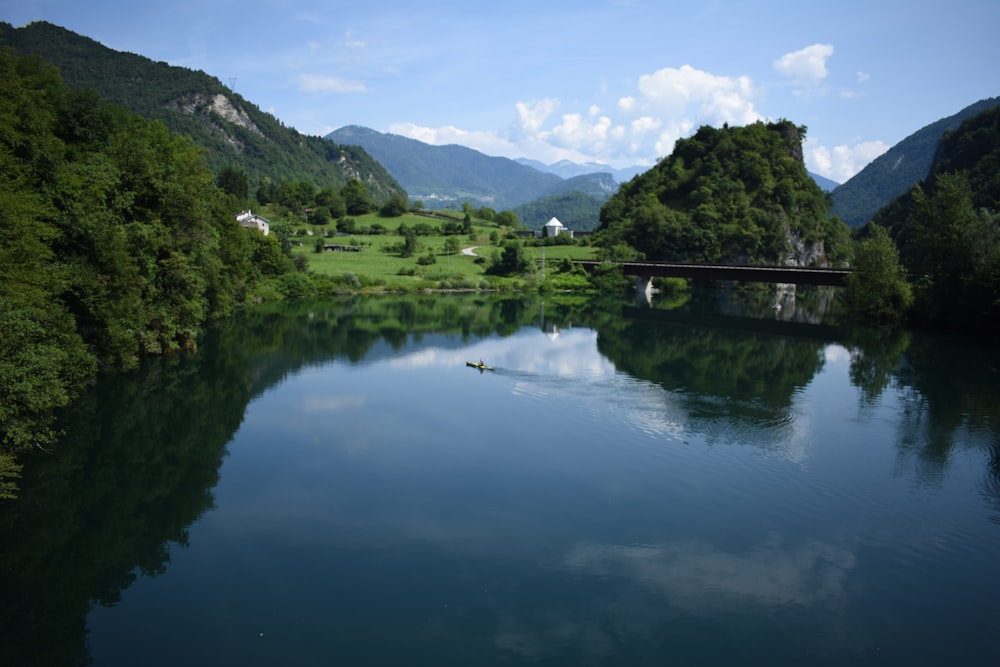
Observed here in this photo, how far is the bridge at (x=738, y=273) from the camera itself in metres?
71.9

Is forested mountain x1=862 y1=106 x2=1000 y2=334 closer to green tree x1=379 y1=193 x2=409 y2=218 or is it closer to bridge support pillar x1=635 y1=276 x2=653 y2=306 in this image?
bridge support pillar x1=635 y1=276 x2=653 y2=306

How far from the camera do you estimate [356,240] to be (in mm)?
117625

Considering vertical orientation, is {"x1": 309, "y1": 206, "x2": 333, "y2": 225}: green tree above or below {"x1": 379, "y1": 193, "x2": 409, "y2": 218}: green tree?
below

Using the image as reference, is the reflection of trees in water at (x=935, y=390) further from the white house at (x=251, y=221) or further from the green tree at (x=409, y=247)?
the white house at (x=251, y=221)

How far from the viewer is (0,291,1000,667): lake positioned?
50.7ft

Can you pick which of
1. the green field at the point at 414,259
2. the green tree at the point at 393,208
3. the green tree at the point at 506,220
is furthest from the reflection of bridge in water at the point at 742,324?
the green tree at the point at 506,220

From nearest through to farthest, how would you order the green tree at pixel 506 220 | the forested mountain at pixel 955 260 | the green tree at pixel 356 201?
the forested mountain at pixel 955 260 < the green tree at pixel 356 201 < the green tree at pixel 506 220

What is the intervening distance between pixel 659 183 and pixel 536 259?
1626 inches

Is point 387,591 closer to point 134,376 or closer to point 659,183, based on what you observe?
point 134,376

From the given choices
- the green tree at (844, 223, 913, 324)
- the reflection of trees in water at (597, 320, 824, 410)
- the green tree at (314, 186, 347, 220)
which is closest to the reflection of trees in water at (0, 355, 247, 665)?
the reflection of trees in water at (597, 320, 824, 410)

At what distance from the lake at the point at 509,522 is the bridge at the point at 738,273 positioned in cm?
3004

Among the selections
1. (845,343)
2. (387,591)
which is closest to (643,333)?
(845,343)

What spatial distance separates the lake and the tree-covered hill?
245ft

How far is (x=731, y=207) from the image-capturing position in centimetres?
11950
